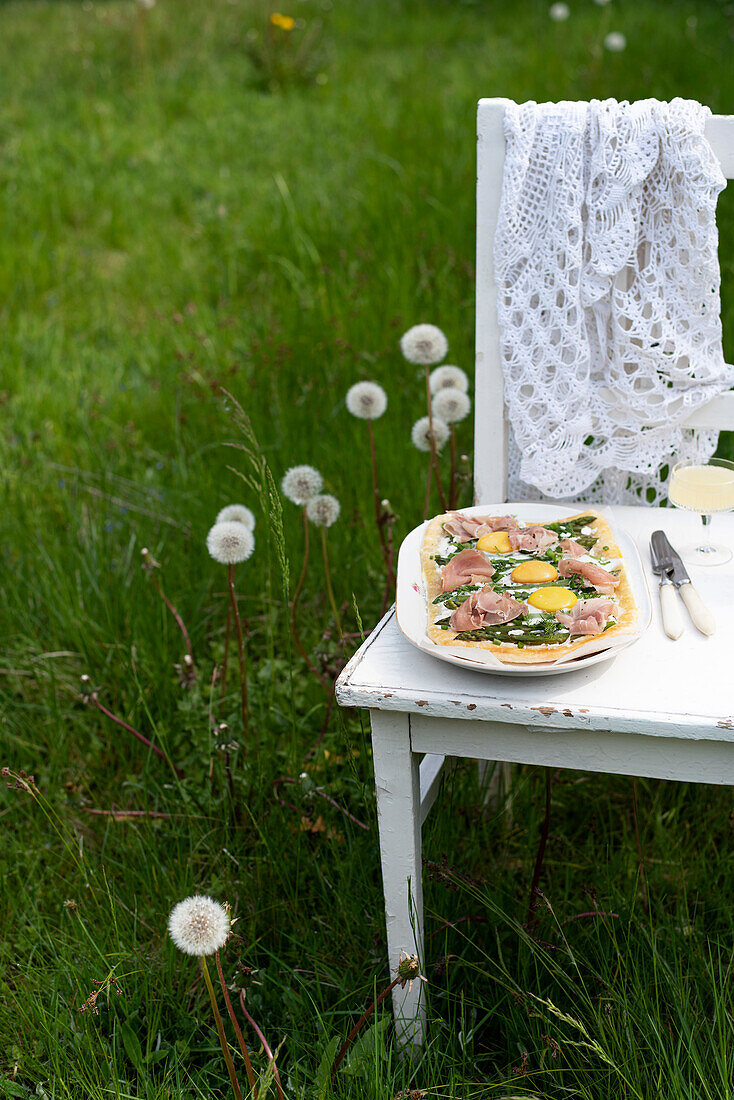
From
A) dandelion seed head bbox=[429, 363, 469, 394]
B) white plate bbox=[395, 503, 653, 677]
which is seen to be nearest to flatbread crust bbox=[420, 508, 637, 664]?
white plate bbox=[395, 503, 653, 677]

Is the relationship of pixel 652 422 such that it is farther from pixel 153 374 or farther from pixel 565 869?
pixel 153 374

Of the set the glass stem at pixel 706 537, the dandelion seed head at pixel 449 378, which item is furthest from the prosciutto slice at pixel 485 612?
the dandelion seed head at pixel 449 378

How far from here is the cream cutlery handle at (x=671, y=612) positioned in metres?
1.31

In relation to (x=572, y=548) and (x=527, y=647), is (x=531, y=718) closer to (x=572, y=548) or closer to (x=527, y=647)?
(x=527, y=647)

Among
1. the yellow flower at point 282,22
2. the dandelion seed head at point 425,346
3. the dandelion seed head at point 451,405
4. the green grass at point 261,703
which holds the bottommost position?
the green grass at point 261,703

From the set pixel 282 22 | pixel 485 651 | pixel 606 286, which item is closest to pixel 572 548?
pixel 485 651

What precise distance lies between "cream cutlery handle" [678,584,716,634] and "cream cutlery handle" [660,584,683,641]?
13mm

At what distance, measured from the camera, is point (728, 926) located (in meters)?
1.65

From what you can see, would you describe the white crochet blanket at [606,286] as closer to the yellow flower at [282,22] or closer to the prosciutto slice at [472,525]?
the prosciutto slice at [472,525]

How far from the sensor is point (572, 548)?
1.40 metres

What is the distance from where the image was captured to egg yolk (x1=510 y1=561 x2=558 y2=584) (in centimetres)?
134

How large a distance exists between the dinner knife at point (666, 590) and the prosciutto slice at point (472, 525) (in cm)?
21

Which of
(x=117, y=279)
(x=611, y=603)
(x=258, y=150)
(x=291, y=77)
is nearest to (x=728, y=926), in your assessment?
(x=611, y=603)

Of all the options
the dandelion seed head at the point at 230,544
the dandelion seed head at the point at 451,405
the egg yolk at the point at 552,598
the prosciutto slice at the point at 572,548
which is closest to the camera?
the egg yolk at the point at 552,598
